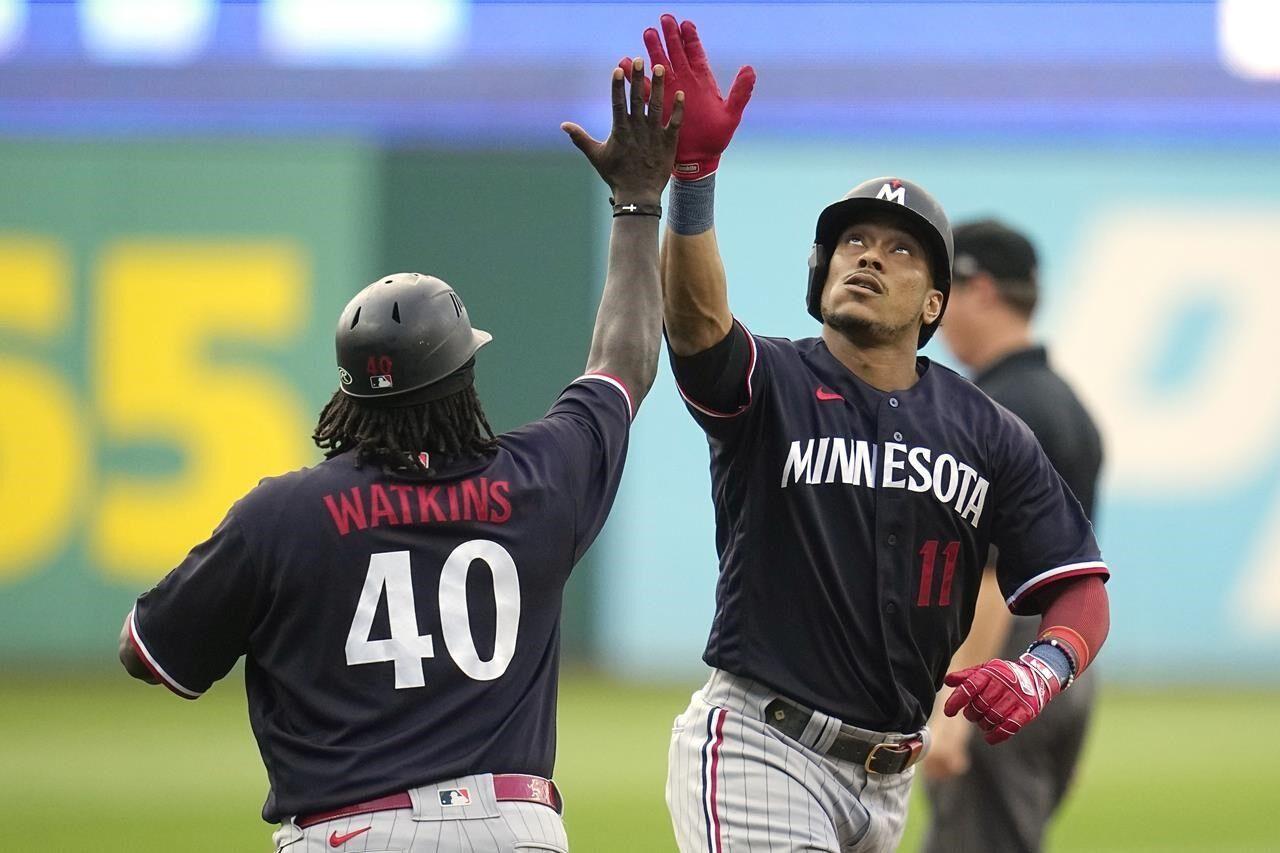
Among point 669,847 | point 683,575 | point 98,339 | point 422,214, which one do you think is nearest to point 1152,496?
point 683,575

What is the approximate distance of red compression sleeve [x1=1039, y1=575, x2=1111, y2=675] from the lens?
402cm

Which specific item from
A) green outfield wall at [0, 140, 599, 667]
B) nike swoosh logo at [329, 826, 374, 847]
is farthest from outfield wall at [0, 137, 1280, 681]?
nike swoosh logo at [329, 826, 374, 847]

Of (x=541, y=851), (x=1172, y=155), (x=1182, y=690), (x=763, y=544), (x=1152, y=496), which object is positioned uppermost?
(x=1172, y=155)

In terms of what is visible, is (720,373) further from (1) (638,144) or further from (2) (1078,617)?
(2) (1078,617)

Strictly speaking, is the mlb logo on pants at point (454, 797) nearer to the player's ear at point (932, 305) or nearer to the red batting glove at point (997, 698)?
the red batting glove at point (997, 698)

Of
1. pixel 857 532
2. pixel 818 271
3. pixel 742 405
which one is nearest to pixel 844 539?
pixel 857 532

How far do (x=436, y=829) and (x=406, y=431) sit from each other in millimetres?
767

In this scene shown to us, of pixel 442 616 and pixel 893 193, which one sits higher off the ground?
pixel 893 193

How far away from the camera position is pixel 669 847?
7.61 meters

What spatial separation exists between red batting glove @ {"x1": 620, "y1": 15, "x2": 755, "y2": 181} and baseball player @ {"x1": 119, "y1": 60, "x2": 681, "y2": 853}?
29.5 inches

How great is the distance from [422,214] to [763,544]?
999cm

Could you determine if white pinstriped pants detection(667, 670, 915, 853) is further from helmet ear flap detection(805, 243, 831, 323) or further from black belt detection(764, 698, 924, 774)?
helmet ear flap detection(805, 243, 831, 323)

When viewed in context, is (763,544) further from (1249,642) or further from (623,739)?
(1249,642)

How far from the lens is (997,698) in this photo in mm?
3756
